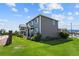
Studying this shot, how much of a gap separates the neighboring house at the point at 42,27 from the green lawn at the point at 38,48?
0.34 metres

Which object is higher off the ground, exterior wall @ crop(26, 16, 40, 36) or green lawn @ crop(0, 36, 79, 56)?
exterior wall @ crop(26, 16, 40, 36)

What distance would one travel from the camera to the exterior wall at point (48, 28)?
6.60m

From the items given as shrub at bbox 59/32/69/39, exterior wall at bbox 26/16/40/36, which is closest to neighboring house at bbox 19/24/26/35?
exterior wall at bbox 26/16/40/36

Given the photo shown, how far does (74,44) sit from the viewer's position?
6602 millimetres

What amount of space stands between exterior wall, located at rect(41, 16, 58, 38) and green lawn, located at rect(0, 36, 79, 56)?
0.34m

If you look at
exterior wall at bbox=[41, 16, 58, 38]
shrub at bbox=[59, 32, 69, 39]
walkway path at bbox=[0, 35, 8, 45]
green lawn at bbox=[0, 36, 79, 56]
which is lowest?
green lawn at bbox=[0, 36, 79, 56]

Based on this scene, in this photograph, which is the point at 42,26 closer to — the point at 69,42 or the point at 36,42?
the point at 36,42

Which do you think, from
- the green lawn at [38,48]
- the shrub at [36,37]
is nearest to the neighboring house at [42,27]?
the shrub at [36,37]

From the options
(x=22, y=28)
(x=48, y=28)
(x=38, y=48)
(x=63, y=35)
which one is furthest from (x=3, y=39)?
(x=63, y=35)

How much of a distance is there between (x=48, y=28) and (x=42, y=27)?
0.21 metres

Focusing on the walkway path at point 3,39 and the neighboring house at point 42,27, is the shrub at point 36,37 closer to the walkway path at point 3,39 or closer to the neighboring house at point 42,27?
the neighboring house at point 42,27

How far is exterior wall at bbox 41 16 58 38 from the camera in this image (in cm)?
660

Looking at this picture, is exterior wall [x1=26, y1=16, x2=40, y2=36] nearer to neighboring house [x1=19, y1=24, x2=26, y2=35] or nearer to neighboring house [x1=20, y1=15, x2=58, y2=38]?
neighboring house [x1=20, y1=15, x2=58, y2=38]

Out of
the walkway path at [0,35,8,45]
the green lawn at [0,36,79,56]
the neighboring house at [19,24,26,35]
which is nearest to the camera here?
the green lawn at [0,36,79,56]
